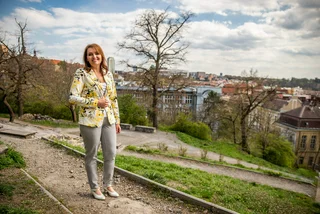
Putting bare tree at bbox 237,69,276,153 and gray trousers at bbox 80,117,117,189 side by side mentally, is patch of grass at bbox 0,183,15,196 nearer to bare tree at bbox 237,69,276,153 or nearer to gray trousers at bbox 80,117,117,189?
gray trousers at bbox 80,117,117,189

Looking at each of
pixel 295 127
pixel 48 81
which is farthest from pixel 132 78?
pixel 295 127

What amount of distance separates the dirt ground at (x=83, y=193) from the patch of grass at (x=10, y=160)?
8.0 inches

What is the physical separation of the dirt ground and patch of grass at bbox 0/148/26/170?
204mm

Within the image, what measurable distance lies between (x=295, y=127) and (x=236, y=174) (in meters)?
33.6

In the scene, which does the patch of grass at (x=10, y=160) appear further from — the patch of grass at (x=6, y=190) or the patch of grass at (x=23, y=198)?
the patch of grass at (x=6, y=190)

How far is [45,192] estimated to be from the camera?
422cm

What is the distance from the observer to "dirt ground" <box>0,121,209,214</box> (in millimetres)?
3938

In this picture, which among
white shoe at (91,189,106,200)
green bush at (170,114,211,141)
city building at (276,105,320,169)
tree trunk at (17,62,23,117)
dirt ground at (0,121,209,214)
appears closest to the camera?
dirt ground at (0,121,209,214)

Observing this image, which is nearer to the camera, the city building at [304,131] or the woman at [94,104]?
the woman at [94,104]

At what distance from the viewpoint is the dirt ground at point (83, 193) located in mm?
3938

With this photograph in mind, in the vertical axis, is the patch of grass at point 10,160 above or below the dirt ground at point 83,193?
above

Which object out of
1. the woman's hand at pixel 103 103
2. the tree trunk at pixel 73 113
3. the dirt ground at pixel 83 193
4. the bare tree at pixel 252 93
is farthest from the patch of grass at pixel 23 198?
the bare tree at pixel 252 93

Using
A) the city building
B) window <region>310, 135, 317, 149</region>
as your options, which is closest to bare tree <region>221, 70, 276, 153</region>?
the city building

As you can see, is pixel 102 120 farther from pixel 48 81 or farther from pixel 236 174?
pixel 48 81
